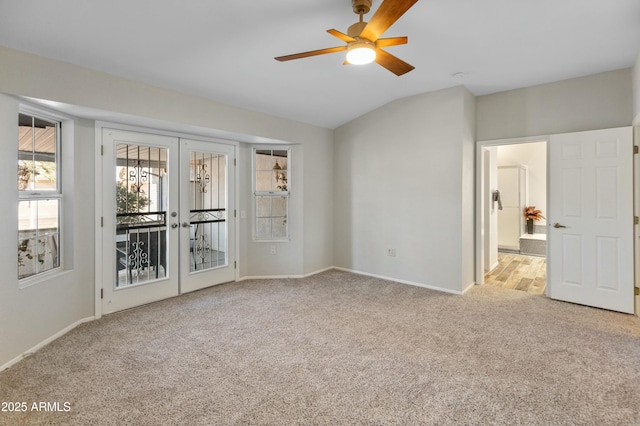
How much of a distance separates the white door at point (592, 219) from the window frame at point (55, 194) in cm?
546

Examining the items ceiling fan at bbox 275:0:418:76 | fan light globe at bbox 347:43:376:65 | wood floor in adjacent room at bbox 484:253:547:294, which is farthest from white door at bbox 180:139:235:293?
wood floor in adjacent room at bbox 484:253:547:294

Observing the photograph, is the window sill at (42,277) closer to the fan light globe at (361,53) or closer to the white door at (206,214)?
the white door at (206,214)

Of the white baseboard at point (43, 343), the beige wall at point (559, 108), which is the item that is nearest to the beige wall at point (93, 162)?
the white baseboard at point (43, 343)

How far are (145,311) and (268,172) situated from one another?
255cm

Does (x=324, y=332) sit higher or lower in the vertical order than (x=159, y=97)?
lower

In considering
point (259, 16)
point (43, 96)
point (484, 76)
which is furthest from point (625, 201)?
point (43, 96)

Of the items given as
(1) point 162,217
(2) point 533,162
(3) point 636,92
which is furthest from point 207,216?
(2) point 533,162

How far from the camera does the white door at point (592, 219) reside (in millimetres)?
3510

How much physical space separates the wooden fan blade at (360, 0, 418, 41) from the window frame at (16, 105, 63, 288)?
2883 mm

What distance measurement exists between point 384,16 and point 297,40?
1.16 metres

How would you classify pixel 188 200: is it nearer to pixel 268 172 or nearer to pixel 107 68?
pixel 268 172

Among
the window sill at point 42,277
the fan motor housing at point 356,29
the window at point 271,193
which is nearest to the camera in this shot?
the fan motor housing at point 356,29

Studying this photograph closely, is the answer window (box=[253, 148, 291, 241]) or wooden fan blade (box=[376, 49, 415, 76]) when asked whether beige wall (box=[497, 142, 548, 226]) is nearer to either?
window (box=[253, 148, 291, 241])

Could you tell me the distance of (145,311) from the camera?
11.9ft
